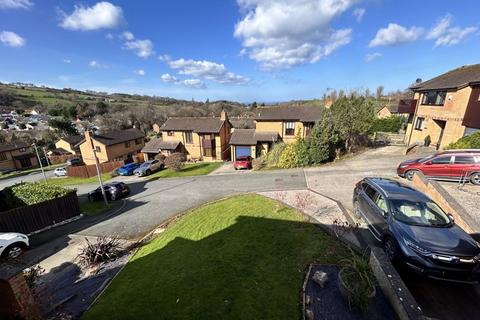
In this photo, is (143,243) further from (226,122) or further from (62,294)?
(226,122)

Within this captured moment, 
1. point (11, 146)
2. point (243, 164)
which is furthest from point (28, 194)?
point (11, 146)

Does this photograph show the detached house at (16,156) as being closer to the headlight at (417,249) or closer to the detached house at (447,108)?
the headlight at (417,249)

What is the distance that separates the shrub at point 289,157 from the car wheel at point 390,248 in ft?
52.7

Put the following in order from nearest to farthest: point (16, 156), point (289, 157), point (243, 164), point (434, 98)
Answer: point (434, 98) < point (289, 157) < point (243, 164) < point (16, 156)

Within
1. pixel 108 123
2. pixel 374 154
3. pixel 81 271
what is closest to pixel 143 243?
pixel 81 271

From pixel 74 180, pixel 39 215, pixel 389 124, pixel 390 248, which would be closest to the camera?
pixel 390 248

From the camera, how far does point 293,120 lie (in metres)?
31.7

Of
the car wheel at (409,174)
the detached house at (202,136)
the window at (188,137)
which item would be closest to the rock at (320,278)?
the car wheel at (409,174)

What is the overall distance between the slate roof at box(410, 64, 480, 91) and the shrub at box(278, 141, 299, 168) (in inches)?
522

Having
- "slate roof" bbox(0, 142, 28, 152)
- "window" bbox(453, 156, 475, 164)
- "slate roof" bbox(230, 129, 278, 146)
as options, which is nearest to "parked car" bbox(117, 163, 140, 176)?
"slate roof" bbox(230, 129, 278, 146)

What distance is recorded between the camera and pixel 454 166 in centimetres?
1159

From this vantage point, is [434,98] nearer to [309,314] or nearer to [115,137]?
[309,314]

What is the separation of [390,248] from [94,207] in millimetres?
20362

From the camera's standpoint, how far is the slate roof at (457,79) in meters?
17.3
